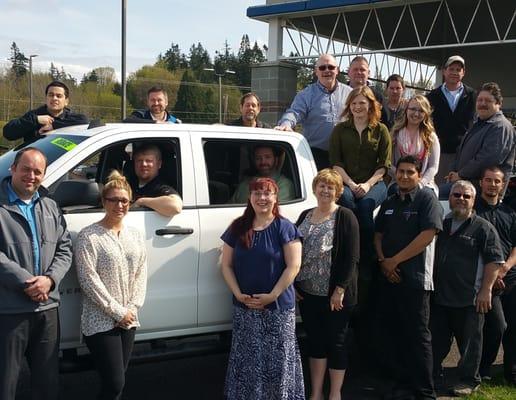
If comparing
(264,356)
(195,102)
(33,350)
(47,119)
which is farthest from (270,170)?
(195,102)

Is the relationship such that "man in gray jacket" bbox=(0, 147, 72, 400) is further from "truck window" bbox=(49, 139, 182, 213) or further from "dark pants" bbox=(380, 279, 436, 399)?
"dark pants" bbox=(380, 279, 436, 399)

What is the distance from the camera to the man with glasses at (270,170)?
481 centimetres

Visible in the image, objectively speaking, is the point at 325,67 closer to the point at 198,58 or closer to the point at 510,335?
the point at 510,335

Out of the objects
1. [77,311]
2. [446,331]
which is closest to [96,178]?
[77,311]

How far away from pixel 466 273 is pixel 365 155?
1.21m

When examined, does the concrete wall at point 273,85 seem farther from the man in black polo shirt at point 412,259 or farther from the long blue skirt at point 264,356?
the long blue skirt at point 264,356

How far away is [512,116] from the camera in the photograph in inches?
819

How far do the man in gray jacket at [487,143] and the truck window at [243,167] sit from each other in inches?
65.8

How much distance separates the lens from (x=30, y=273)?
3.58m

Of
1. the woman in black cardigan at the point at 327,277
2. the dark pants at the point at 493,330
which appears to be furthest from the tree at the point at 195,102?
the woman in black cardigan at the point at 327,277

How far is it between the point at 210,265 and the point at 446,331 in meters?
2.09

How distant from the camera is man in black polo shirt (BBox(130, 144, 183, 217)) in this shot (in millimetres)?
4203

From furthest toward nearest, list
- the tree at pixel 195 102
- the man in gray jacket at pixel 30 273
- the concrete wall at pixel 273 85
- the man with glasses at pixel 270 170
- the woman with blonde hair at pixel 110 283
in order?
1. the tree at pixel 195 102
2. the concrete wall at pixel 273 85
3. the man with glasses at pixel 270 170
4. the woman with blonde hair at pixel 110 283
5. the man in gray jacket at pixel 30 273

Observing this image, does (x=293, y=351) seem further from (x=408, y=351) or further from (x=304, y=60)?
(x=304, y=60)
